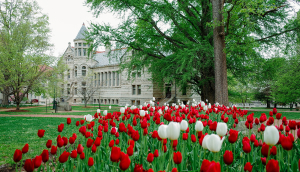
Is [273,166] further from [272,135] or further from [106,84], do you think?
[106,84]

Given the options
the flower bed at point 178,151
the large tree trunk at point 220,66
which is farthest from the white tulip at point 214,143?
the large tree trunk at point 220,66

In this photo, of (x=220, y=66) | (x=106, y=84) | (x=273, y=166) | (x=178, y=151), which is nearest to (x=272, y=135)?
(x=273, y=166)

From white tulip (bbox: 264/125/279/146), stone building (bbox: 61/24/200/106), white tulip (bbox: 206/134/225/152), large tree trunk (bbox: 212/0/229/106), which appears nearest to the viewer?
white tulip (bbox: 206/134/225/152)

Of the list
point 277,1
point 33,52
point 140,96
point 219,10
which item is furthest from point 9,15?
point 277,1

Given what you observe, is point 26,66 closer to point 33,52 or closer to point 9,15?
point 33,52

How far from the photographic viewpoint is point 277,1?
13.8 meters

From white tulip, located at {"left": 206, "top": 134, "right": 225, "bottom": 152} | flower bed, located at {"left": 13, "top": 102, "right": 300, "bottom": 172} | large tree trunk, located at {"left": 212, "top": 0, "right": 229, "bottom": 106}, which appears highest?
large tree trunk, located at {"left": 212, "top": 0, "right": 229, "bottom": 106}

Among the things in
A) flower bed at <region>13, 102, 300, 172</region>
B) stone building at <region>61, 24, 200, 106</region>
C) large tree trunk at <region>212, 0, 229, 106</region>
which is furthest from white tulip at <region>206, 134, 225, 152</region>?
stone building at <region>61, 24, 200, 106</region>

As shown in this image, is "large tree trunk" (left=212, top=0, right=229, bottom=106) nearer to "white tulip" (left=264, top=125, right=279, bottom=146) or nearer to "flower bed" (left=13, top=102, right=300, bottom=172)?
"flower bed" (left=13, top=102, right=300, bottom=172)

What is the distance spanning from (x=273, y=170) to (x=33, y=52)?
1050 inches

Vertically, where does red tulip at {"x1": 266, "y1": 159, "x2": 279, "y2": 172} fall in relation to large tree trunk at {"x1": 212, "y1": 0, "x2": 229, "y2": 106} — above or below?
below

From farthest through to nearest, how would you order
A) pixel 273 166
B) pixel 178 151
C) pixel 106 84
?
pixel 106 84 < pixel 178 151 < pixel 273 166

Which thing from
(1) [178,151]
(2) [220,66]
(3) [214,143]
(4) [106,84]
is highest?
(4) [106,84]

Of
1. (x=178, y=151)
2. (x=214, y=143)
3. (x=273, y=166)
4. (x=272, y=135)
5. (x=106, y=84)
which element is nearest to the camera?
(x=273, y=166)
